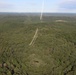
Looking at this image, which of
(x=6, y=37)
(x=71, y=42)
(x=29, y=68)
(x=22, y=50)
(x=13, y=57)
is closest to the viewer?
(x=29, y=68)

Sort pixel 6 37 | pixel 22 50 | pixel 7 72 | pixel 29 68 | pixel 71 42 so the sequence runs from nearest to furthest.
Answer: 1. pixel 7 72
2. pixel 29 68
3. pixel 22 50
4. pixel 71 42
5. pixel 6 37

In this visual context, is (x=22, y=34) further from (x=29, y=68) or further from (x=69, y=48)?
(x=29, y=68)

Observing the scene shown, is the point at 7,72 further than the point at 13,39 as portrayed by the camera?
No

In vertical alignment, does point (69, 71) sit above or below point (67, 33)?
below

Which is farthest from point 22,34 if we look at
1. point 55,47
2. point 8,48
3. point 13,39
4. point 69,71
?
point 69,71

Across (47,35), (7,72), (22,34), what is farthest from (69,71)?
(22,34)

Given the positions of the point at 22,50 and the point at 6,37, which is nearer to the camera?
the point at 22,50

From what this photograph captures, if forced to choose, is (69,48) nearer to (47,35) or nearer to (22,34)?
(47,35)

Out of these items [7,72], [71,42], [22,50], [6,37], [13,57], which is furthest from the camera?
[6,37]

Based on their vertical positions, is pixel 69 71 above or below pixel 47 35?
below
